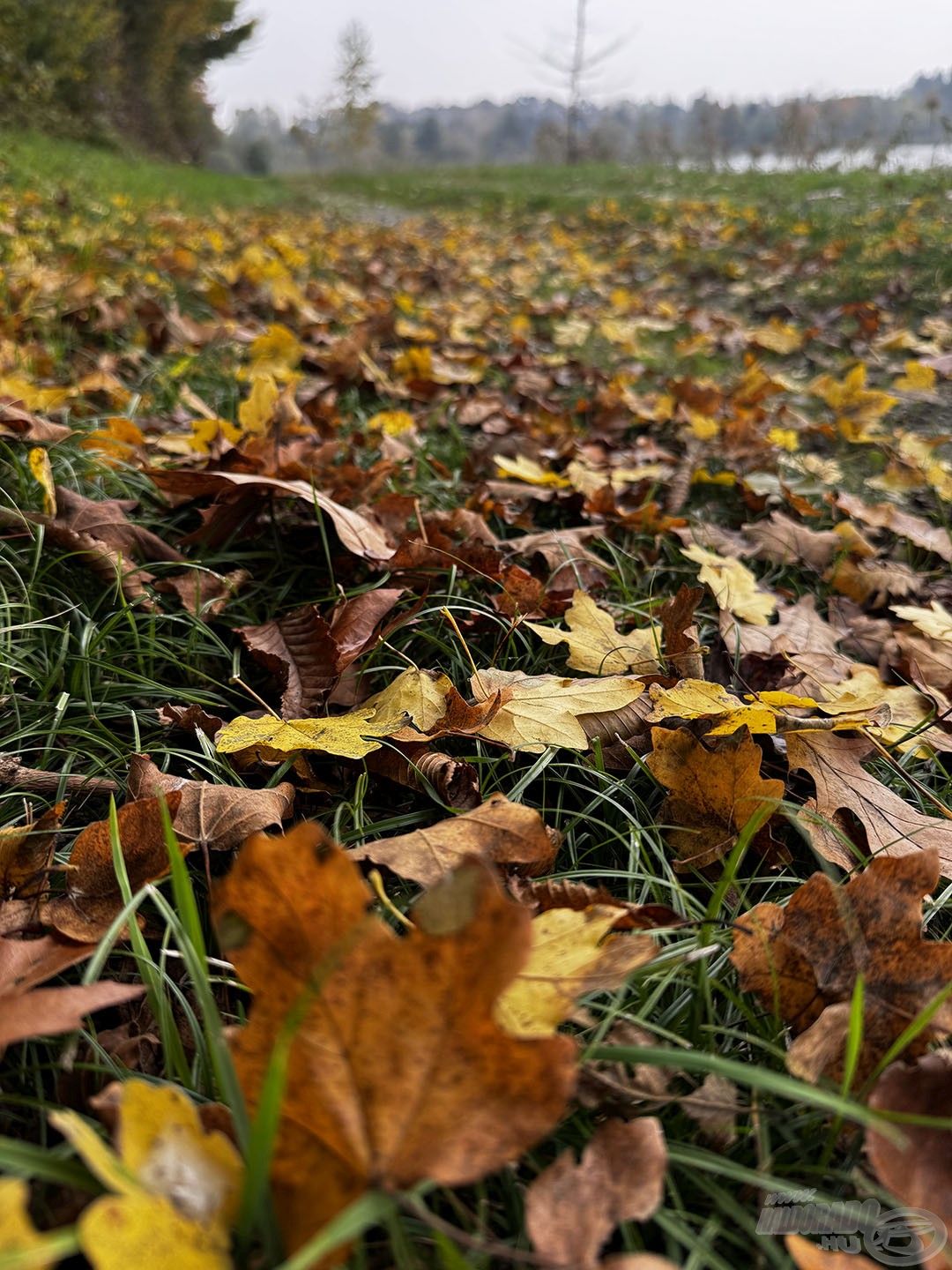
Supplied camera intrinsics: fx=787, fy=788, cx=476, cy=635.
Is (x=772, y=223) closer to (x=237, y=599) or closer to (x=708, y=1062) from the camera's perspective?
(x=237, y=599)

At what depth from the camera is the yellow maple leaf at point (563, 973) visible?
549 millimetres

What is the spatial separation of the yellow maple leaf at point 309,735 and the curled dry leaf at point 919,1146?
1.82 ft

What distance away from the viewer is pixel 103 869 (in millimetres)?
742

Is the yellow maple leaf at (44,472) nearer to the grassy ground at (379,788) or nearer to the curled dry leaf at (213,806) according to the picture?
the grassy ground at (379,788)

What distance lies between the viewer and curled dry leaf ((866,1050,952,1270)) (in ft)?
1.66

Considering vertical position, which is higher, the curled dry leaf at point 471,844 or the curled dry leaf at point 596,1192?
the curled dry leaf at point 471,844

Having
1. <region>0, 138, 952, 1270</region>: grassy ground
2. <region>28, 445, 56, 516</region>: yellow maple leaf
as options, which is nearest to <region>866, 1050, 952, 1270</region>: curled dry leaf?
<region>0, 138, 952, 1270</region>: grassy ground

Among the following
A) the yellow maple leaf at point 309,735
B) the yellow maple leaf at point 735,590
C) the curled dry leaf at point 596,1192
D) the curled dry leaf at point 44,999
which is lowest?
the curled dry leaf at point 596,1192

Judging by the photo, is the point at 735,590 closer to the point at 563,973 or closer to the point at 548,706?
the point at 548,706

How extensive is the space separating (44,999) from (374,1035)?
24cm

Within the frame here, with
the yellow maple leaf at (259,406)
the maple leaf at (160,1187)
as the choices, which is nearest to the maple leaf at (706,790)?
the maple leaf at (160,1187)

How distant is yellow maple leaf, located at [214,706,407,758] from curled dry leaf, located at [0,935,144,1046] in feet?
0.96

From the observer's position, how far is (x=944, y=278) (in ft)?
14.0

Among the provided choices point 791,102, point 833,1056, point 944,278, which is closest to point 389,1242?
point 833,1056
